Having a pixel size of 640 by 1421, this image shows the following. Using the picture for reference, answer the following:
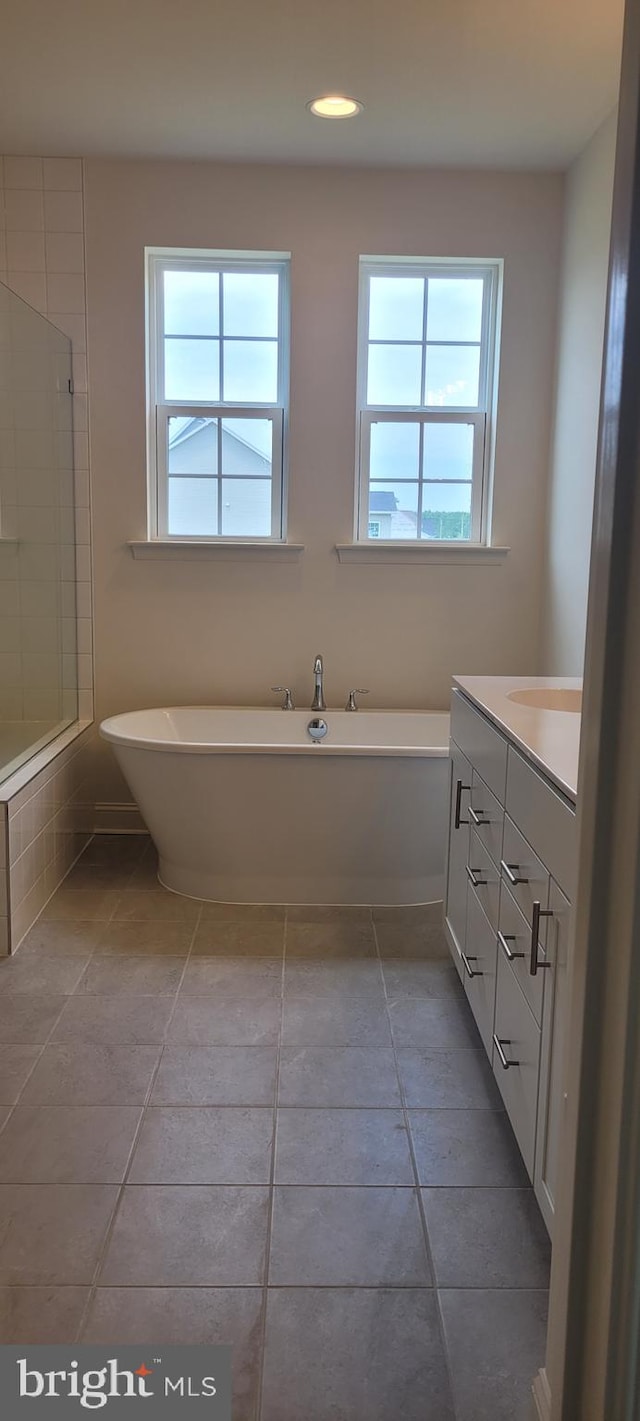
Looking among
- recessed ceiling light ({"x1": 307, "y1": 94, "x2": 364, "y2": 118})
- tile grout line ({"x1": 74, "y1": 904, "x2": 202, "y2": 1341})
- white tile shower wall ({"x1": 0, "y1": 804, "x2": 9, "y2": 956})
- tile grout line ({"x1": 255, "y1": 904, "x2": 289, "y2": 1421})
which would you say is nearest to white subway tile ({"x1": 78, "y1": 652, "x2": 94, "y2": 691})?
white tile shower wall ({"x1": 0, "y1": 804, "x2": 9, "y2": 956})

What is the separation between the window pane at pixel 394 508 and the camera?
394 cm

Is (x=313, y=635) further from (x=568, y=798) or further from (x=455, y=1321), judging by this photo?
(x=455, y=1321)

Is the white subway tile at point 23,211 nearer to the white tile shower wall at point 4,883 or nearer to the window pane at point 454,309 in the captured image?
the window pane at point 454,309

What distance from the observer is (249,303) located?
3.84 metres

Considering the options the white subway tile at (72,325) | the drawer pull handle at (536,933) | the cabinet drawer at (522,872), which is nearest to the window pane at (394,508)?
the white subway tile at (72,325)

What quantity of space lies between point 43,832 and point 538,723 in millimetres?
1868

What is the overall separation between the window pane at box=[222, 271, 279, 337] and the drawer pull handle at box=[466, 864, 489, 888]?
2.45 metres

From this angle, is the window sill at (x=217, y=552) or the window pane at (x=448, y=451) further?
the window pane at (x=448, y=451)

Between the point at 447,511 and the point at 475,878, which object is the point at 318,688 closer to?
the point at 447,511

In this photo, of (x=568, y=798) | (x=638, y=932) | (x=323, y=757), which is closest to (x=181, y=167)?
(x=323, y=757)

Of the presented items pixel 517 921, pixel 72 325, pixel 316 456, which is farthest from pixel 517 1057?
pixel 72 325

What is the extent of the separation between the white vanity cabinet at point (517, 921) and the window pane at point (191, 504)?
1734 millimetres

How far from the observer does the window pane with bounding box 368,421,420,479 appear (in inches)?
155

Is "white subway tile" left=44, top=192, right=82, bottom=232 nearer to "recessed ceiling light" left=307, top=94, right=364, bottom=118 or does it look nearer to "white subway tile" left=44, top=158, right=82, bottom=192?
"white subway tile" left=44, top=158, right=82, bottom=192
